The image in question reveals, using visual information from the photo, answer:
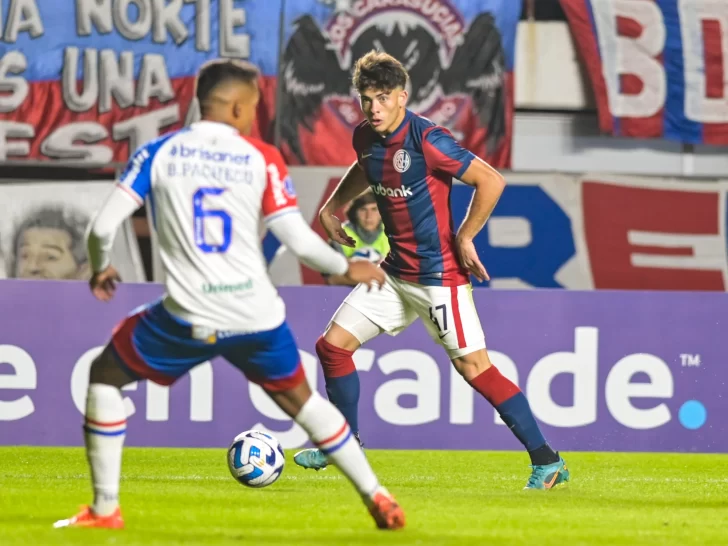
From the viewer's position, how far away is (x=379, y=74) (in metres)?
6.29

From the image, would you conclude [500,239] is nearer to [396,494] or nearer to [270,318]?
[396,494]

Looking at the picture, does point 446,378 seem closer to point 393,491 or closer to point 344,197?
point 344,197

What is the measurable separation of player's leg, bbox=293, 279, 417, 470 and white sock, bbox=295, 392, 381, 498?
199cm

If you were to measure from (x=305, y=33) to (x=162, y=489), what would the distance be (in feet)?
27.2

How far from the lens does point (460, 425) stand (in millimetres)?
9461

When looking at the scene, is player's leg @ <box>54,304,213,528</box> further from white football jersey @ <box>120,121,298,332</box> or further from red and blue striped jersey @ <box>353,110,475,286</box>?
red and blue striped jersey @ <box>353,110,475,286</box>

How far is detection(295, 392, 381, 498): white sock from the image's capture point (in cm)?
466

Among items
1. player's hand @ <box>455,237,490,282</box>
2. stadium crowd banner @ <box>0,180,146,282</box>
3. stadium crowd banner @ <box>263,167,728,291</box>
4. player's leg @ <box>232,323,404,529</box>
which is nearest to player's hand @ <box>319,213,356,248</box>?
player's hand @ <box>455,237,490,282</box>

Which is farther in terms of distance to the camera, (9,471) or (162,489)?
(9,471)

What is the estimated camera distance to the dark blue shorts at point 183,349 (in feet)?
15.0

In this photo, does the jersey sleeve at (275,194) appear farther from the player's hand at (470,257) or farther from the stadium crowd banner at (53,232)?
the stadium crowd banner at (53,232)

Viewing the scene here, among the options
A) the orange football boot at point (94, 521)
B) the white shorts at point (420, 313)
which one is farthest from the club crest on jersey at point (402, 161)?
the orange football boot at point (94, 521)

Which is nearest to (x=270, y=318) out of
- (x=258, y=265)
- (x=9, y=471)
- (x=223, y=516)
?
(x=258, y=265)

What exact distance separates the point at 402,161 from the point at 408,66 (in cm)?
809
